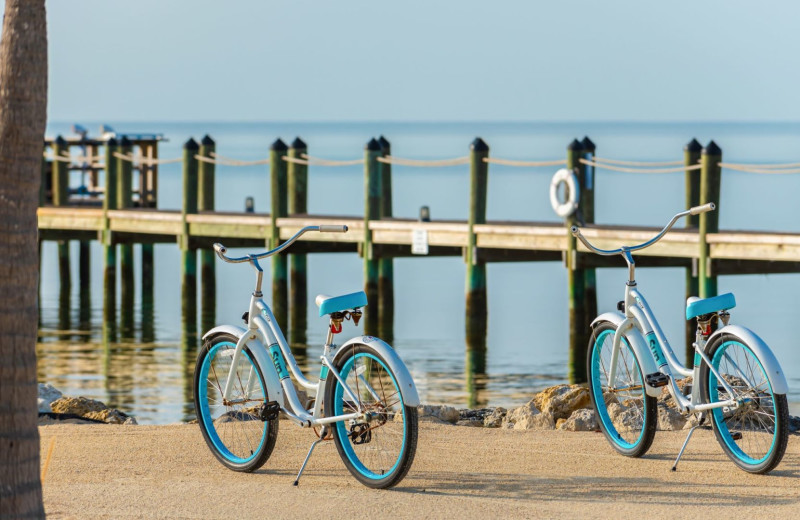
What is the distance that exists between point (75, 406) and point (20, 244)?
4.96 m

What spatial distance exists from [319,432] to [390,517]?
0.82m

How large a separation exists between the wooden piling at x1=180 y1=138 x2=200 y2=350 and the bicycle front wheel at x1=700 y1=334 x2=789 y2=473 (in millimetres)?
12662

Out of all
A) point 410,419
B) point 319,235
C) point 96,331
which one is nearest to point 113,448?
point 410,419

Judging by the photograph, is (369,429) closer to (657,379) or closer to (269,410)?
(269,410)

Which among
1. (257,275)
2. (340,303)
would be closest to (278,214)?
(257,275)

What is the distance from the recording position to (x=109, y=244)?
2097cm

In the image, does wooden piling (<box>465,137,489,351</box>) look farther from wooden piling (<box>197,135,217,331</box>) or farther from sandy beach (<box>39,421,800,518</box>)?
sandy beach (<box>39,421,800,518</box>)

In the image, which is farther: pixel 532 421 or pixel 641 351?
pixel 532 421

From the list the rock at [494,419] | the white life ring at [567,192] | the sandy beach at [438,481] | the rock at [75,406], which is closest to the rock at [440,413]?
the rock at [494,419]

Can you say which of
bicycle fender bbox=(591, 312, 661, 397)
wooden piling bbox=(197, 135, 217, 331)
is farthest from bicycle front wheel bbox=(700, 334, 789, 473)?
wooden piling bbox=(197, 135, 217, 331)

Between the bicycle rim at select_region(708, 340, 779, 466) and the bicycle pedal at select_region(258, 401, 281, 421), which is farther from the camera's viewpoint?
the bicycle pedal at select_region(258, 401, 281, 421)

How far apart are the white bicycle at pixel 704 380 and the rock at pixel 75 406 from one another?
4146 millimetres

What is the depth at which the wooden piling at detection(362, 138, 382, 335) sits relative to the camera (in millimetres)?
16859

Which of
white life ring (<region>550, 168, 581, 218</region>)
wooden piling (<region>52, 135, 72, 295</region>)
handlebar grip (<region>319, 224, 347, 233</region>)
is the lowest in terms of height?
handlebar grip (<region>319, 224, 347, 233</region>)
